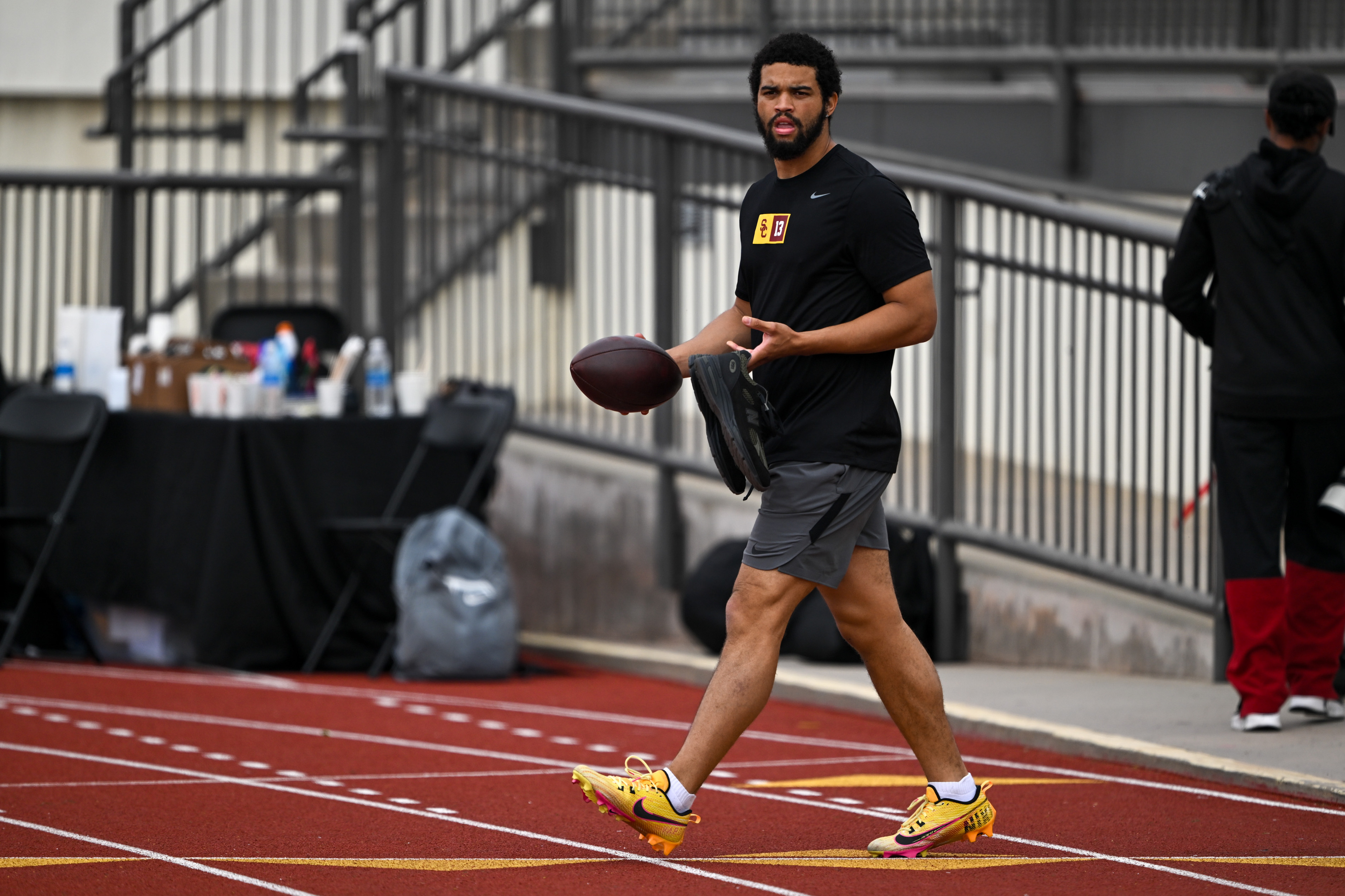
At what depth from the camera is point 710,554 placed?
8688 millimetres

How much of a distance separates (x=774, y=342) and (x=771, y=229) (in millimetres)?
384

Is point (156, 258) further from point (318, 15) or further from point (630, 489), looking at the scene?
point (630, 489)

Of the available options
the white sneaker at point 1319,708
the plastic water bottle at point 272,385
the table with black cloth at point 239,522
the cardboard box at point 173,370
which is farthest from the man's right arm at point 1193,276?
the cardboard box at point 173,370

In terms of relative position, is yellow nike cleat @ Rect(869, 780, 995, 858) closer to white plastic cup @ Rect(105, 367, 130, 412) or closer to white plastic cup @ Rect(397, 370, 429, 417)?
white plastic cup @ Rect(397, 370, 429, 417)

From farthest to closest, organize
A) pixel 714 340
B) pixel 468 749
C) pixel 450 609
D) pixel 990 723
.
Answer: pixel 450 609
pixel 990 723
pixel 468 749
pixel 714 340

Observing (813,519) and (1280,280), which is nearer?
(813,519)

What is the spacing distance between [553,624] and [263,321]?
6.82ft

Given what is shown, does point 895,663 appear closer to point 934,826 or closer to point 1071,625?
point 934,826

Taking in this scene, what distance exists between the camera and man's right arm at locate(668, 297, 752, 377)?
4934mm

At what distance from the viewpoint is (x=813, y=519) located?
15.4 feet

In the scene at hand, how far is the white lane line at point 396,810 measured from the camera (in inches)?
178

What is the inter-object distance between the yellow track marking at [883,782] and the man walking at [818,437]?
103cm

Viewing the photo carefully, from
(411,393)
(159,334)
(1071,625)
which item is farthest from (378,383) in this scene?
(1071,625)

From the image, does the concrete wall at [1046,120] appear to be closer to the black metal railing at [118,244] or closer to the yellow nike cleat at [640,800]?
the black metal railing at [118,244]
